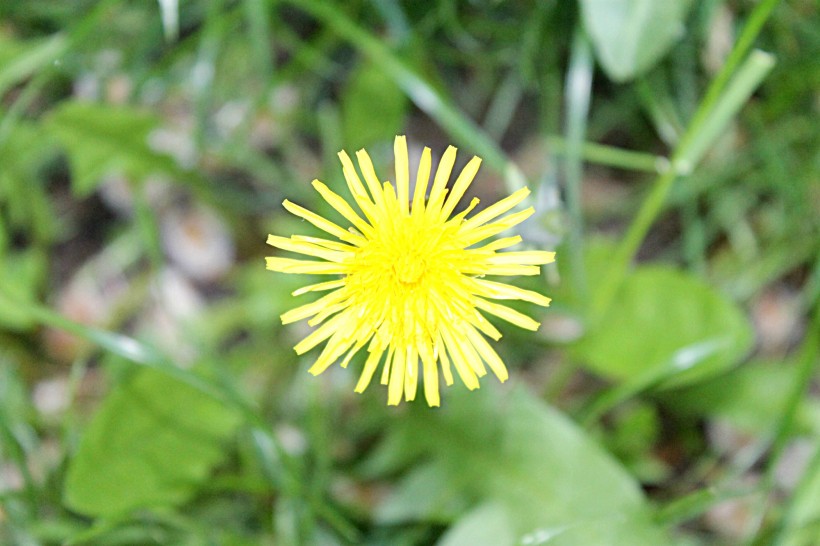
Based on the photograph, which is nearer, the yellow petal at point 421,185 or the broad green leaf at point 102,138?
the yellow petal at point 421,185

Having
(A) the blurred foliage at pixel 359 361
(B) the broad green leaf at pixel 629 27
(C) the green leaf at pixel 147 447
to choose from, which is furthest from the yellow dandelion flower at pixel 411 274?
(C) the green leaf at pixel 147 447

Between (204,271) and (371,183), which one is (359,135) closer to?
(204,271)

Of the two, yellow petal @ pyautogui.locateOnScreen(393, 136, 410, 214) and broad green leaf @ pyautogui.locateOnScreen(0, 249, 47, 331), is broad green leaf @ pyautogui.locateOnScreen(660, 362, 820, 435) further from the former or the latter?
broad green leaf @ pyautogui.locateOnScreen(0, 249, 47, 331)

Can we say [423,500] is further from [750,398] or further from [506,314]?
[750,398]

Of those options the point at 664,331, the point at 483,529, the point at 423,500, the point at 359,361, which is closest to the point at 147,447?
the point at 359,361

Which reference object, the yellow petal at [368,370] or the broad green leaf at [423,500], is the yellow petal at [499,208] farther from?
the broad green leaf at [423,500]

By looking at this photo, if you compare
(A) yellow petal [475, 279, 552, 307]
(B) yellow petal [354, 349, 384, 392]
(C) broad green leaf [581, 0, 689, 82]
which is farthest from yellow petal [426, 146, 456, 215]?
(C) broad green leaf [581, 0, 689, 82]
